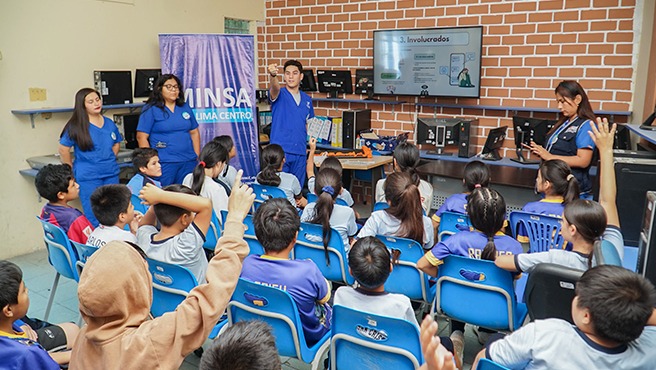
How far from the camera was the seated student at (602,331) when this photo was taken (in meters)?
1.39

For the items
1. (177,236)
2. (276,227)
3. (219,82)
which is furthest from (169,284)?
(219,82)

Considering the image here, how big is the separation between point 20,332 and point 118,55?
4.02 m

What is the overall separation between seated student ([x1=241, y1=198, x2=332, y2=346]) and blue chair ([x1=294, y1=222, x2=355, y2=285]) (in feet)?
1.78

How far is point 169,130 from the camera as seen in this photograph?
473cm

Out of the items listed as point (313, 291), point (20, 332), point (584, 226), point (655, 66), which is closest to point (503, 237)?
point (584, 226)

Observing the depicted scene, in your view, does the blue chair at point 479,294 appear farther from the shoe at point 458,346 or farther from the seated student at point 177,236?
the seated student at point 177,236

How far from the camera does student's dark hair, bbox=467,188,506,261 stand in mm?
2402

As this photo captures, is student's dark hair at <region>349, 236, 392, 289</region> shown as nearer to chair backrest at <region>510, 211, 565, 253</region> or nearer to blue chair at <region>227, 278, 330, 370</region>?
blue chair at <region>227, 278, 330, 370</region>

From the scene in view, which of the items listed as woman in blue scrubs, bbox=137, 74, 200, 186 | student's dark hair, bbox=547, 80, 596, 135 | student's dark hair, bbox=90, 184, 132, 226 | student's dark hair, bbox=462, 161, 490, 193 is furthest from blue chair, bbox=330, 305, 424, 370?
woman in blue scrubs, bbox=137, 74, 200, 186

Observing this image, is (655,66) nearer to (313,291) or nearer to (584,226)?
(584,226)

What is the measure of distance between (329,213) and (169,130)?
7.76 feet

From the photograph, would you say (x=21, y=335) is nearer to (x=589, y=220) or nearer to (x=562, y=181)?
(x=589, y=220)

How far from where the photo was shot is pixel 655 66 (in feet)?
12.8

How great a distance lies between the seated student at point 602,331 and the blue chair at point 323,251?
1479 mm
